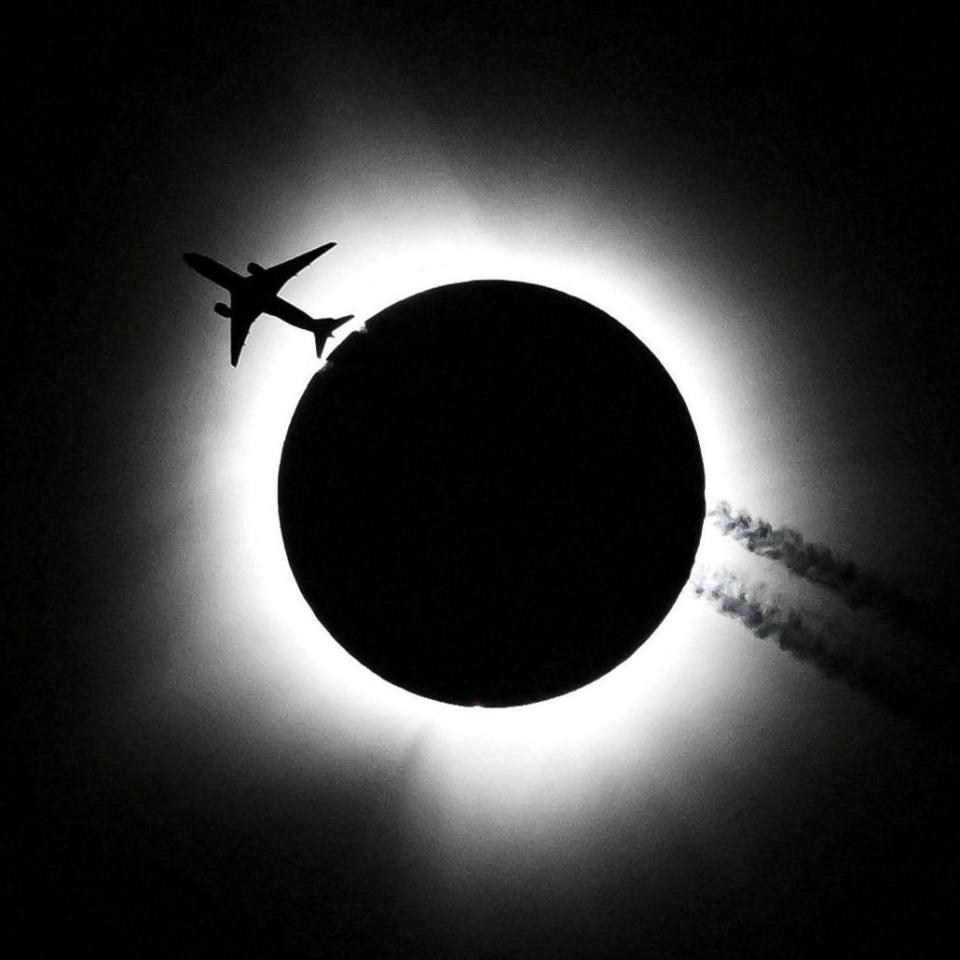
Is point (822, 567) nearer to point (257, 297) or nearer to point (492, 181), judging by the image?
point (492, 181)

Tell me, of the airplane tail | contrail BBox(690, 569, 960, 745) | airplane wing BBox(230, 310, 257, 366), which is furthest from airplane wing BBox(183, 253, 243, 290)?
contrail BBox(690, 569, 960, 745)

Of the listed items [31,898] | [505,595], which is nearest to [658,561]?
[505,595]

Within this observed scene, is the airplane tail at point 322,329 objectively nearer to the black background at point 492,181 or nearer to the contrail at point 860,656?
the black background at point 492,181

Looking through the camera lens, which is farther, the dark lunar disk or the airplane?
the dark lunar disk

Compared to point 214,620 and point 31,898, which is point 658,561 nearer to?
point 214,620

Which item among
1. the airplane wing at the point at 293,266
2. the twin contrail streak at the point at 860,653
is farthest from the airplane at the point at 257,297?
the twin contrail streak at the point at 860,653

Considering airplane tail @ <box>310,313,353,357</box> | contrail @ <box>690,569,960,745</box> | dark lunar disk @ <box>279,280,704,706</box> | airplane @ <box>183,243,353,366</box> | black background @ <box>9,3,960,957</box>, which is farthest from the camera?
contrail @ <box>690,569,960,745</box>

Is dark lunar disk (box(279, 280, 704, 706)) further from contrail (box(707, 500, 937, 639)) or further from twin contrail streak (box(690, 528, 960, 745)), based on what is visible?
twin contrail streak (box(690, 528, 960, 745))
